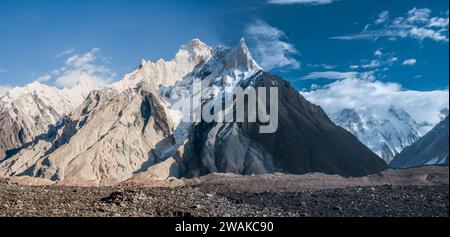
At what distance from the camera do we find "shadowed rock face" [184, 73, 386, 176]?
114000 mm

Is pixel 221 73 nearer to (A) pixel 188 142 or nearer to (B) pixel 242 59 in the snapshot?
(B) pixel 242 59

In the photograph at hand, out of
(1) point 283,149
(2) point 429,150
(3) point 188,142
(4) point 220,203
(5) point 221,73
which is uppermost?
(5) point 221,73

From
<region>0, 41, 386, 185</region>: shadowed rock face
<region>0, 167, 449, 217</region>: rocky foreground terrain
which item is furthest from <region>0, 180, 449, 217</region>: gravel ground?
<region>0, 41, 386, 185</region>: shadowed rock face

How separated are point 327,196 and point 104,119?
477ft

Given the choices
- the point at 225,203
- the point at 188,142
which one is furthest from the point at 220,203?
the point at 188,142

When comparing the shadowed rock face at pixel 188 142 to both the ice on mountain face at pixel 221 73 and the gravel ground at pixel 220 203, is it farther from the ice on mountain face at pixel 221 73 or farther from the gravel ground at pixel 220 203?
the gravel ground at pixel 220 203

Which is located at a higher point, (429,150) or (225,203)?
(429,150)

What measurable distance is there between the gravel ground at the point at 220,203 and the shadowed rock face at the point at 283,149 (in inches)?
3191

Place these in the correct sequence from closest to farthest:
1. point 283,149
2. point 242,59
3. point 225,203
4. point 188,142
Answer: point 225,203
point 283,149
point 188,142
point 242,59

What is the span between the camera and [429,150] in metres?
170

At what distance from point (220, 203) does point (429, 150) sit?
15483 cm

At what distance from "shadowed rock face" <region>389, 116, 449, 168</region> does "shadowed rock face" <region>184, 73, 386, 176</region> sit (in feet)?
118
